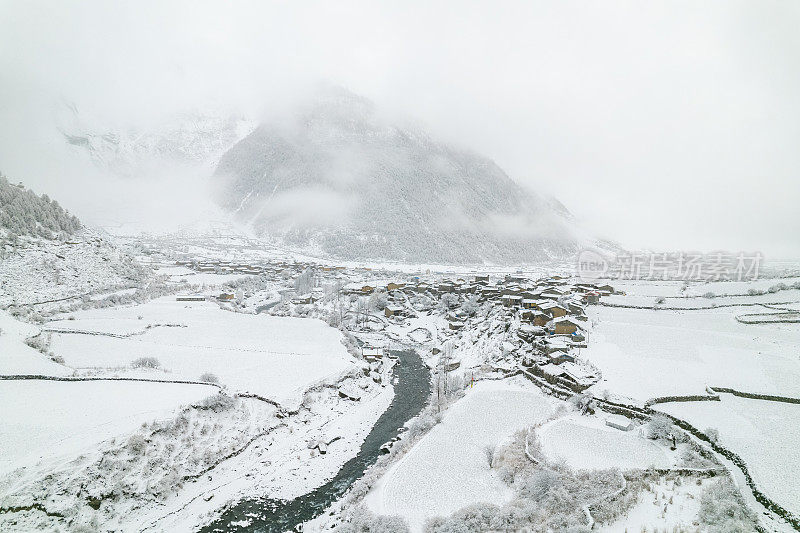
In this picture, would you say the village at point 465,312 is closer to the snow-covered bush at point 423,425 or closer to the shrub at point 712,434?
the shrub at point 712,434

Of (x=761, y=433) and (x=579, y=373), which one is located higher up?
(x=761, y=433)

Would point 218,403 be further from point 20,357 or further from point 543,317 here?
point 543,317

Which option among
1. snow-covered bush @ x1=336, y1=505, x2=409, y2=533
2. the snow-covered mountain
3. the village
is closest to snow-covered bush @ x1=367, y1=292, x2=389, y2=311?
the village

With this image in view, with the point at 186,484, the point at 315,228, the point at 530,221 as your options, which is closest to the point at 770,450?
the point at 186,484

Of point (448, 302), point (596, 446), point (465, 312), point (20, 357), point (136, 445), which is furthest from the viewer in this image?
point (448, 302)

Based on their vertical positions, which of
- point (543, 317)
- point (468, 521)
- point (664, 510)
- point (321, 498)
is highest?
point (543, 317)

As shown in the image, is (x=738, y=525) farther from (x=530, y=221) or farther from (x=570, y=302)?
(x=530, y=221)

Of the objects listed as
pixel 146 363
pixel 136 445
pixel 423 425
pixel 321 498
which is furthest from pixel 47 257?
pixel 423 425
